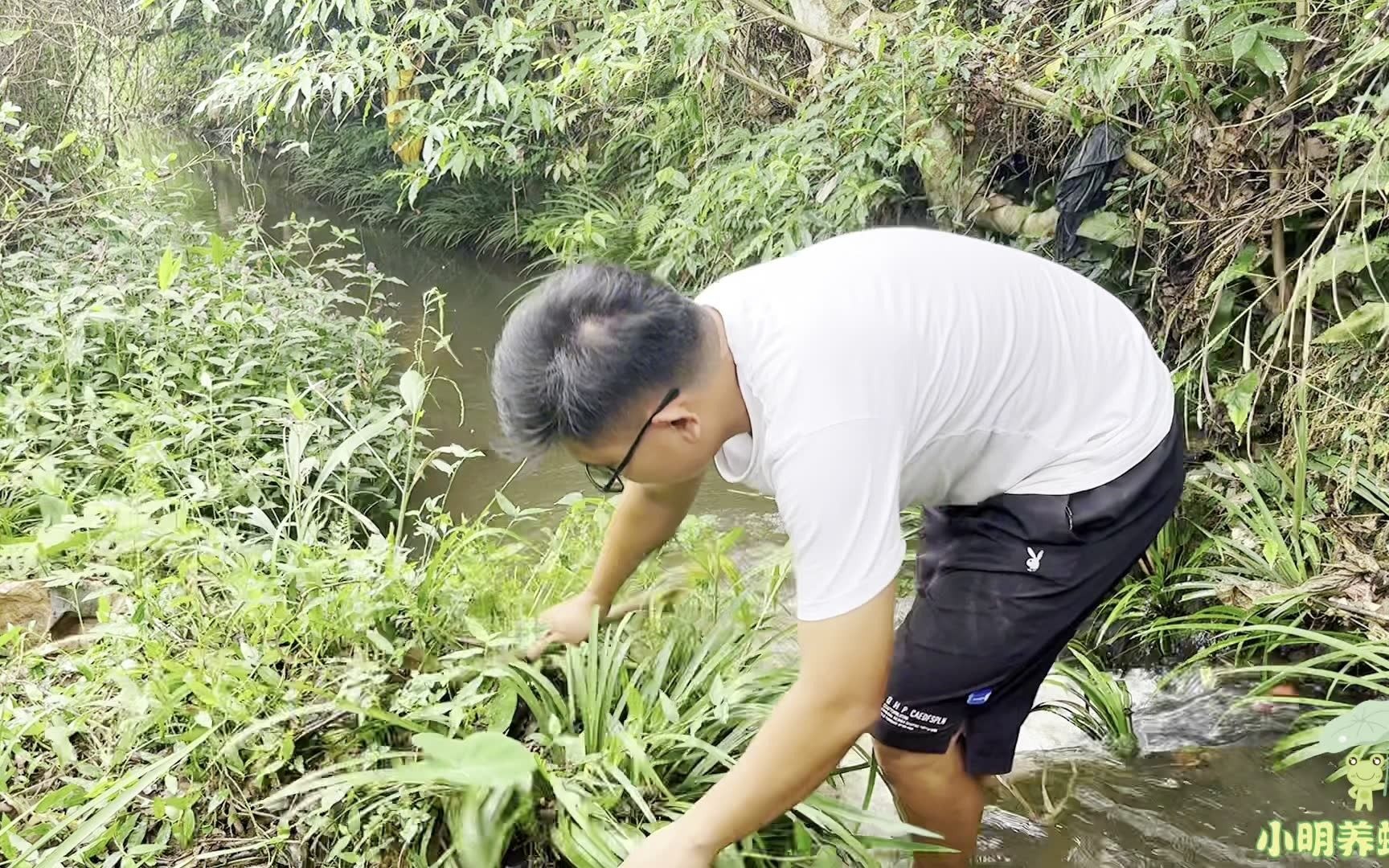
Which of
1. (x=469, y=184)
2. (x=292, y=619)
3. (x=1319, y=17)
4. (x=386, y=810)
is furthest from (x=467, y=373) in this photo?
(x=1319, y=17)

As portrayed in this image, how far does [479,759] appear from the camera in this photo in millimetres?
1578

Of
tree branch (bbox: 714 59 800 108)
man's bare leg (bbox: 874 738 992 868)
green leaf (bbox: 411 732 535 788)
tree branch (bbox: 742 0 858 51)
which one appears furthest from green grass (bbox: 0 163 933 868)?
tree branch (bbox: 714 59 800 108)

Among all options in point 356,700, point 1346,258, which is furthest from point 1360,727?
point 1346,258

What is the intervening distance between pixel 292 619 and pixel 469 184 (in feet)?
22.3

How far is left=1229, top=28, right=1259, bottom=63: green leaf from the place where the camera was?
9.32 ft

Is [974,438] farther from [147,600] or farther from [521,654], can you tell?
[147,600]

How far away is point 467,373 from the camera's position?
5.71 metres

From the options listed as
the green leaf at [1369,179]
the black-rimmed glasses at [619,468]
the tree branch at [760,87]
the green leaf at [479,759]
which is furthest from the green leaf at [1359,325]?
the tree branch at [760,87]

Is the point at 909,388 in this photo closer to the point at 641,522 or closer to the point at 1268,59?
the point at 641,522

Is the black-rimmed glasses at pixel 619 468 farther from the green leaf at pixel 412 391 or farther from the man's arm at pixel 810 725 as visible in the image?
the green leaf at pixel 412 391

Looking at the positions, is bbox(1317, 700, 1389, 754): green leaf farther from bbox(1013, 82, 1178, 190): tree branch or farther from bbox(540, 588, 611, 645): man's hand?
bbox(1013, 82, 1178, 190): tree branch

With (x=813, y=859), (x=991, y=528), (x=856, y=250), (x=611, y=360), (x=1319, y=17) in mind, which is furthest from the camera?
(x=1319, y=17)

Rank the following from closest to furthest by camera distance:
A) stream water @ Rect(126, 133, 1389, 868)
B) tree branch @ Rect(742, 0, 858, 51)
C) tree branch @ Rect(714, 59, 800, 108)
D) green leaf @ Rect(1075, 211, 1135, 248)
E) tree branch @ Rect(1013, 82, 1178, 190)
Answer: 1. stream water @ Rect(126, 133, 1389, 868)
2. tree branch @ Rect(1013, 82, 1178, 190)
3. green leaf @ Rect(1075, 211, 1135, 248)
4. tree branch @ Rect(742, 0, 858, 51)
5. tree branch @ Rect(714, 59, 800, 108)

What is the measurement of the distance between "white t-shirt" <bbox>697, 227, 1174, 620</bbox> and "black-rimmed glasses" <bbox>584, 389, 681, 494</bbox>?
13 cm
